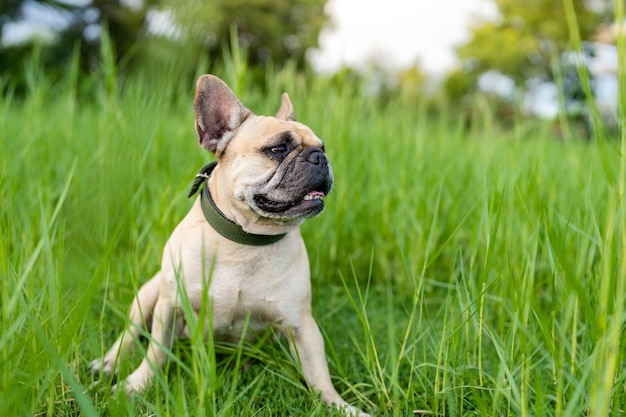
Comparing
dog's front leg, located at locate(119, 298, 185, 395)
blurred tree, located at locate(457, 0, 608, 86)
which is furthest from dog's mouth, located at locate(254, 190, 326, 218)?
blurred tree, located at locate(457, 0, 608, 86)

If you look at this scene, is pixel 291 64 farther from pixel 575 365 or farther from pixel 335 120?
pixel 575 365

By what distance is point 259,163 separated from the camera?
218cm

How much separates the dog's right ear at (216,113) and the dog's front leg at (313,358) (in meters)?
0.77

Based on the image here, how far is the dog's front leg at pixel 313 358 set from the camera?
2.01m

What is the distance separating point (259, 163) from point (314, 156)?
209 mm

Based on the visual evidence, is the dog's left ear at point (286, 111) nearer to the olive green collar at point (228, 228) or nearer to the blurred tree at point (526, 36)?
the olive green collar at point (228, 228)

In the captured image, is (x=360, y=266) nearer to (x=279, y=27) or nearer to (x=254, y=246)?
(x=254, y=246)

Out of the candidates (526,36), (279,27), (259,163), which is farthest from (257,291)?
(526,36)

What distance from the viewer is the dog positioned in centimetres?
208

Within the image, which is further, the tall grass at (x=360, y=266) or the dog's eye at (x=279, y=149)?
the dog's eye at (x=279, y=149)

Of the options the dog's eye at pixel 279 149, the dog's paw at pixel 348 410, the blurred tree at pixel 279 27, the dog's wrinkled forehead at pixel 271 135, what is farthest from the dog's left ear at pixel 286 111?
the blurred tree at pixel 279 27

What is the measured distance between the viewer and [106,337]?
243cm

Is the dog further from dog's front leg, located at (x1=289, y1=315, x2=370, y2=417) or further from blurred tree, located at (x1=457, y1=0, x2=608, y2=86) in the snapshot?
blurred tree, located at (x1=457, y1=0, x2=608, y2=86)

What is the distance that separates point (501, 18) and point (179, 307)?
1005 inches
